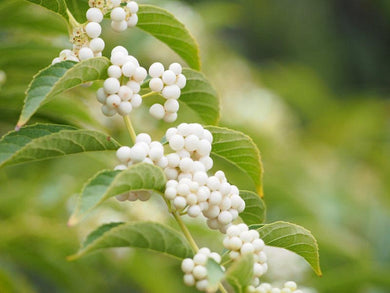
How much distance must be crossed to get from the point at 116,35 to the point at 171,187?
1.38m

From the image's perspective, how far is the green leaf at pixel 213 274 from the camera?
541 mm

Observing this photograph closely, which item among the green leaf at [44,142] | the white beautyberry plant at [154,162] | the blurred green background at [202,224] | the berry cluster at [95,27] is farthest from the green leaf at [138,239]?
the blurred green background at [202,224]

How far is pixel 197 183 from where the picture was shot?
0.63 metres

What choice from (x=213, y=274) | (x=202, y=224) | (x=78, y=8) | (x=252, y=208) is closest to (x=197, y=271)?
(x=213, y=274)

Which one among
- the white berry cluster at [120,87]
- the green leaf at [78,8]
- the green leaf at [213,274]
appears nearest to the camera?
the green leaf at [213,274]

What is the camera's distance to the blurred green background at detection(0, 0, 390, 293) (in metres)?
1.13

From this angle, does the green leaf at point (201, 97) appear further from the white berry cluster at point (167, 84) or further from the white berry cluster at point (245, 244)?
the white berry cluster at point (245, 244)

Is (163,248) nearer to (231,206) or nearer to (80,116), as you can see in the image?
(231,206)

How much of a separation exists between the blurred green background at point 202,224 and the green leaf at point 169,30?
0.24 meters

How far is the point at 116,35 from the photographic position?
1929 millimetres

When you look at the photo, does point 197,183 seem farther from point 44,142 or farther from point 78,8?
point 78,8

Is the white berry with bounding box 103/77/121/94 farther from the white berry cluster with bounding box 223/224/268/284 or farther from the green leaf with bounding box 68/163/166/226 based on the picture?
the white berry cluster with bounding box 223/224/268/284

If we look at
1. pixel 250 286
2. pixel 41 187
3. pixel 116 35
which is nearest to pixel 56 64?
pixel 250 286

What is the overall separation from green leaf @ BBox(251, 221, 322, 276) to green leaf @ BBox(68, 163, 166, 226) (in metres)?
0.13
